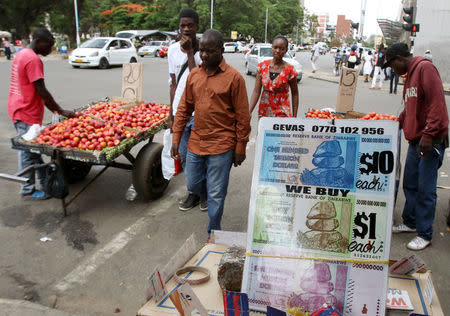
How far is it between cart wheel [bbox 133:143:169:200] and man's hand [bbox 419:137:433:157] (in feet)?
9.76

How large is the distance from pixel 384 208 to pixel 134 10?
70.4 metres

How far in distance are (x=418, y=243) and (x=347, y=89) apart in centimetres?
270

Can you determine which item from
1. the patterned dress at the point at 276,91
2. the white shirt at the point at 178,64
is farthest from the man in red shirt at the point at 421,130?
the white shirt at the point at 178,64

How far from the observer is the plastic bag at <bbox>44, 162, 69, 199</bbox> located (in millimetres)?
4377

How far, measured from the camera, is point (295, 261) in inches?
84.3

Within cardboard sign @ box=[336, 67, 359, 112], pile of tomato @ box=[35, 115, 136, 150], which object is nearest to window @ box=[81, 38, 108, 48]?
pile of tomato @ box=[35, 115, 136, 150]

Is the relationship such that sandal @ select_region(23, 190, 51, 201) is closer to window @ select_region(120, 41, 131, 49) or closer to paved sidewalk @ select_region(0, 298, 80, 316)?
paved sidewalk @ select_region(0, 298, 80, 316)

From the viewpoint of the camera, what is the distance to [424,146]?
11.5ft

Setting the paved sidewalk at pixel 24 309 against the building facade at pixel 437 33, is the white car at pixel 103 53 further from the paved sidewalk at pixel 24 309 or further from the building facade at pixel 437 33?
the paved sidewalk at pixel 24 309

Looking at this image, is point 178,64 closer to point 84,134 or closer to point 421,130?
point 84,134

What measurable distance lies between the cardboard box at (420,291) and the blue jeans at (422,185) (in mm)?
1449

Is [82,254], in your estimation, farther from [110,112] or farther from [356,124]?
[356,124]

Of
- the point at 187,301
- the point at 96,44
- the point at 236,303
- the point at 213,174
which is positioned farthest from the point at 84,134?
the point at 96,44

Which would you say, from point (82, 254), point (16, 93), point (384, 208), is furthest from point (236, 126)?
point (16, 93)
